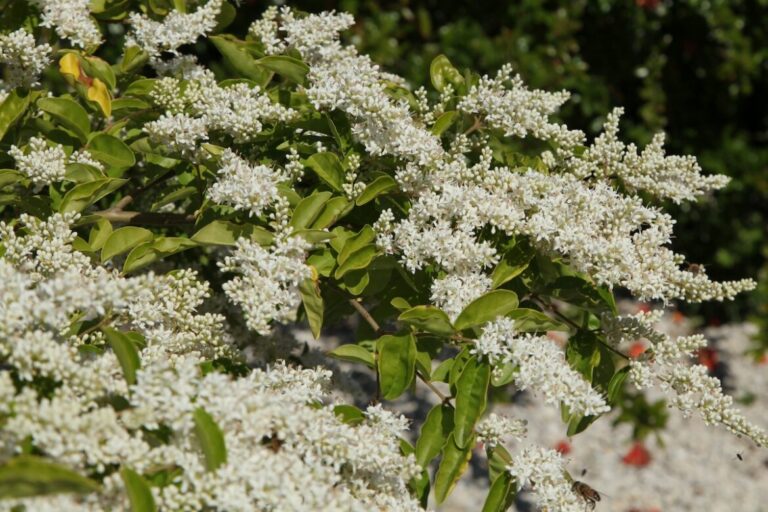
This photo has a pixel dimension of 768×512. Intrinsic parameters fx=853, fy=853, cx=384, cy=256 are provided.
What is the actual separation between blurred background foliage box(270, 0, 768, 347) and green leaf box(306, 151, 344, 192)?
104 inches

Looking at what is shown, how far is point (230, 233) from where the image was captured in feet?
5.86

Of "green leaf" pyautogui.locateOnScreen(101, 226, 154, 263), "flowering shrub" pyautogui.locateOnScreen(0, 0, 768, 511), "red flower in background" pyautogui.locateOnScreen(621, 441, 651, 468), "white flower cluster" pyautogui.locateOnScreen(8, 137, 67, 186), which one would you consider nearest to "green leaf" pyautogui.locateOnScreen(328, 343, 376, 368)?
"flowering shrub" pyautogui.locateOnScreen(0, 0, 768, 511)

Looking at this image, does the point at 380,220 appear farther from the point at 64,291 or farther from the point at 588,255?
the point at 64,291

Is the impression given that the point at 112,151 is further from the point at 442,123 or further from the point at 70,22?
the point at 442,123

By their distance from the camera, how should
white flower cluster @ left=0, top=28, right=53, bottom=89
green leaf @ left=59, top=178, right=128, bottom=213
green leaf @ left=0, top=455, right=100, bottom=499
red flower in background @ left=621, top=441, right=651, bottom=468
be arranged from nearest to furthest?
green leaf @ left=0, top=455, right=100, bottom=499
green leaf @ left=59, top=178, right=128, bottom=213
white flower cluster @ left=0, top=28, right=53, bottom=89
red flower in background @ left=621, top=441, right=651, bottom=468

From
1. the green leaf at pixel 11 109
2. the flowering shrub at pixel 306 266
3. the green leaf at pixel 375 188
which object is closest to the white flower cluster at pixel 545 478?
the flowering shrub at pixel 306 266

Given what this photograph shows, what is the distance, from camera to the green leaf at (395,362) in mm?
1789

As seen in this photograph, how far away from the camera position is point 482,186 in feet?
6.41

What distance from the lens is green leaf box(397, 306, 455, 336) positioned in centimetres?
172

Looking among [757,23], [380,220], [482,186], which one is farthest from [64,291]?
[757,23]

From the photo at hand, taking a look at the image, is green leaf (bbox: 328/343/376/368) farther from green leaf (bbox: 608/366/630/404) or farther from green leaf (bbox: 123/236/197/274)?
green leaf (bbox: 608/366/630/404)

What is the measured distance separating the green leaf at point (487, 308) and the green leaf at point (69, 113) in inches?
40.1

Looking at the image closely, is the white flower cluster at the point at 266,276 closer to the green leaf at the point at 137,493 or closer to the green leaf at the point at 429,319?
the green leaf at the point at 429,319

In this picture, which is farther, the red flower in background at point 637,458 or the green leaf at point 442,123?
the red flower in background at point 637,458
